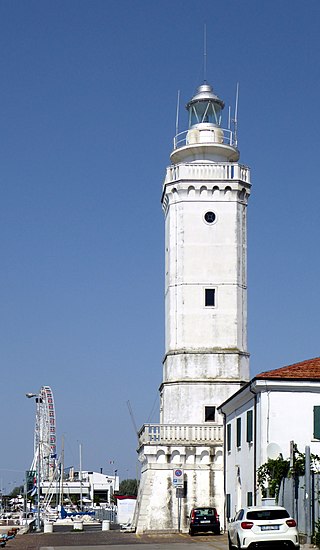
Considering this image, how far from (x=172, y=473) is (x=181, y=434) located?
191cm

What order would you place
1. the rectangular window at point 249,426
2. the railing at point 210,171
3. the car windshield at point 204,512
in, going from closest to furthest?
the rectangular window at point 249,426 < the car windshield at point 204,512 < the railing at point 210,171

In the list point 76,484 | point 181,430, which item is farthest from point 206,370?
point 76,484

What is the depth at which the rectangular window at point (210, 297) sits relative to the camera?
50.5 metres

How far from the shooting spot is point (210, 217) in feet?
168

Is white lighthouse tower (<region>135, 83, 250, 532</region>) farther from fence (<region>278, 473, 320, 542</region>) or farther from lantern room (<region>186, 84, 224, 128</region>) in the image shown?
fence (<region>278, 473, 320, 542</region>)

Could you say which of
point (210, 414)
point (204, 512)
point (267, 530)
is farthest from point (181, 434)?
point (267, 530)

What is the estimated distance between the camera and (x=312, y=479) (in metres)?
27.6

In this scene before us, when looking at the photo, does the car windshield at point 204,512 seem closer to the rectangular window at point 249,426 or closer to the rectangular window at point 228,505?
the rectangular window at point 228,505

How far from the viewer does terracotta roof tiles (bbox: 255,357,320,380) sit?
36562mm

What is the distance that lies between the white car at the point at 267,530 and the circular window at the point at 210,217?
27.3 m

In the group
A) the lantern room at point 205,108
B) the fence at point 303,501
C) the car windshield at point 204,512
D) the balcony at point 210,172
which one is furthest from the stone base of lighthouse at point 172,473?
the lantern room at point 205,108

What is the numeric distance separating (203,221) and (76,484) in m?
130

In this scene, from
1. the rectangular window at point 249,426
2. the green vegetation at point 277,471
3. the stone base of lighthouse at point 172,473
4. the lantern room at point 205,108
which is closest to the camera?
the green vegetation at point 277,471

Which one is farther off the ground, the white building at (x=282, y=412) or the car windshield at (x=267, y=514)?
the white building at (x=282, y=412)
